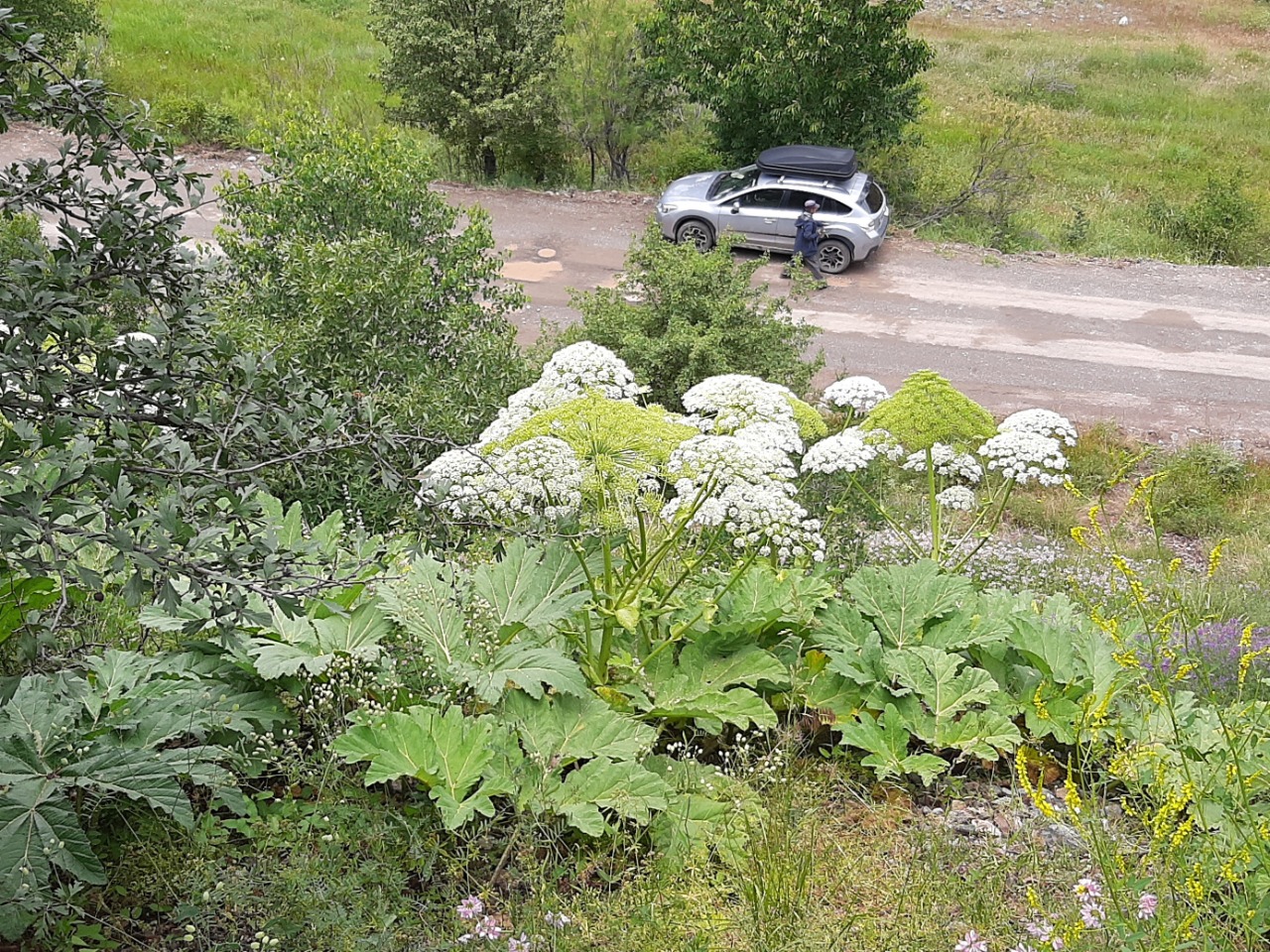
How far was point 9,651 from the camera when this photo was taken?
4.28m

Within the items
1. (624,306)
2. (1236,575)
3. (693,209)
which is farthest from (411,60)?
(1236,575)

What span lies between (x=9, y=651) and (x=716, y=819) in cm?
292

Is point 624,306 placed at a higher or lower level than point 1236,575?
higher

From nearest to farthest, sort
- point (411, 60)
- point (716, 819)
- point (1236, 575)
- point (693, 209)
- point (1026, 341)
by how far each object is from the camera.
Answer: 1. point (716, 819)
2. point (1236, 575)
3. point (1026, 341)
4. point (693, 209)
5. point (411, 60)

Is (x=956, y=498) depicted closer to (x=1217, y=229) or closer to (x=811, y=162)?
(x=811, y=162)

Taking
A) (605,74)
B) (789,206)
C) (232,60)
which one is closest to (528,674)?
(789,206)

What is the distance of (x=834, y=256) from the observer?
57.1 feet

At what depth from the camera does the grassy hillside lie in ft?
68.6


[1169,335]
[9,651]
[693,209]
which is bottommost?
[1169,335]

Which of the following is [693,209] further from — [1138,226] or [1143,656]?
[1143,656]

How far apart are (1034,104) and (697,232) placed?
1651 centimetres

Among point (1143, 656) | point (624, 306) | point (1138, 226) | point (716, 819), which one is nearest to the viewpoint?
point (716, 819)

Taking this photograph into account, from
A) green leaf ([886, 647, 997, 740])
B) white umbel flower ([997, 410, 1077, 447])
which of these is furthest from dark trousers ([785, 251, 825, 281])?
green leaf ([886, 647, 997, 740])

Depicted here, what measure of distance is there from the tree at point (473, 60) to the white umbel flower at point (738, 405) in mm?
15188
